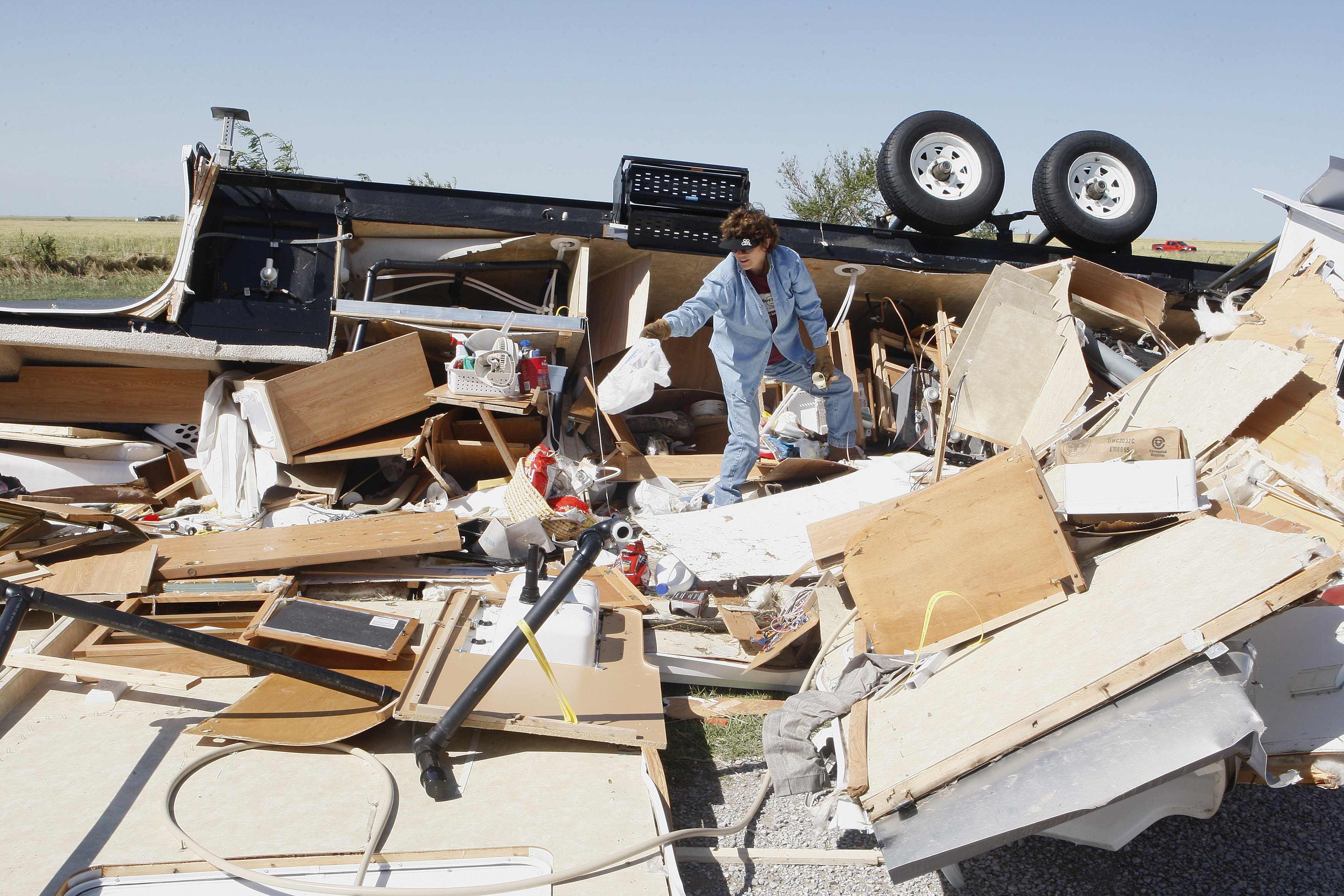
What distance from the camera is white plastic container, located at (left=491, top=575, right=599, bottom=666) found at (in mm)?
2955

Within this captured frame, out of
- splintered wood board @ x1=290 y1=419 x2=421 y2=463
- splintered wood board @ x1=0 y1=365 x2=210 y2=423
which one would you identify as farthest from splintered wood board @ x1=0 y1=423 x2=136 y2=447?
splintered wood board @ x1=290 y1=419 x2=421 y2=463

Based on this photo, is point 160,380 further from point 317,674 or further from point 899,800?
point 899,800

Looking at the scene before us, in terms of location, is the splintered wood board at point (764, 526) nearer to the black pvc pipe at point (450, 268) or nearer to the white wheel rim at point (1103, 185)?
the black pvc pipe at point (450, 268)

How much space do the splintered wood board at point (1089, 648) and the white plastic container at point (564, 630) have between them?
101 cm

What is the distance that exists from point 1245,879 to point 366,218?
5.49 meters

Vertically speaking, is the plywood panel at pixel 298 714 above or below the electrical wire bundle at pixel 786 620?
below

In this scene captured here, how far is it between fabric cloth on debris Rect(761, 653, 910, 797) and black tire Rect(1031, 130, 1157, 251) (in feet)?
16.4

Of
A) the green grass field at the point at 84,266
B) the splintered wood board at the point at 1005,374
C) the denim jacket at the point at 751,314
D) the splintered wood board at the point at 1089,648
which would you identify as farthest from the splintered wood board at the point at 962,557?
the green grass field at the point at 84,266

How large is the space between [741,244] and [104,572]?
11.4 feet

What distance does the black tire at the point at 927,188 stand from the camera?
6180mm

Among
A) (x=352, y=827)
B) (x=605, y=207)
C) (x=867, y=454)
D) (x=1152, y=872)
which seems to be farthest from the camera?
(x=867, y=454)

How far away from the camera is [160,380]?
5320 millimetres

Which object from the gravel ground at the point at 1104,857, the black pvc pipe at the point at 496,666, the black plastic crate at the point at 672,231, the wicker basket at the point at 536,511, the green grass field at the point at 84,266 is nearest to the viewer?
the black pvc pipe at the point at 496,666

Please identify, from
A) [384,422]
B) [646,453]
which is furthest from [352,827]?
[646,453]
